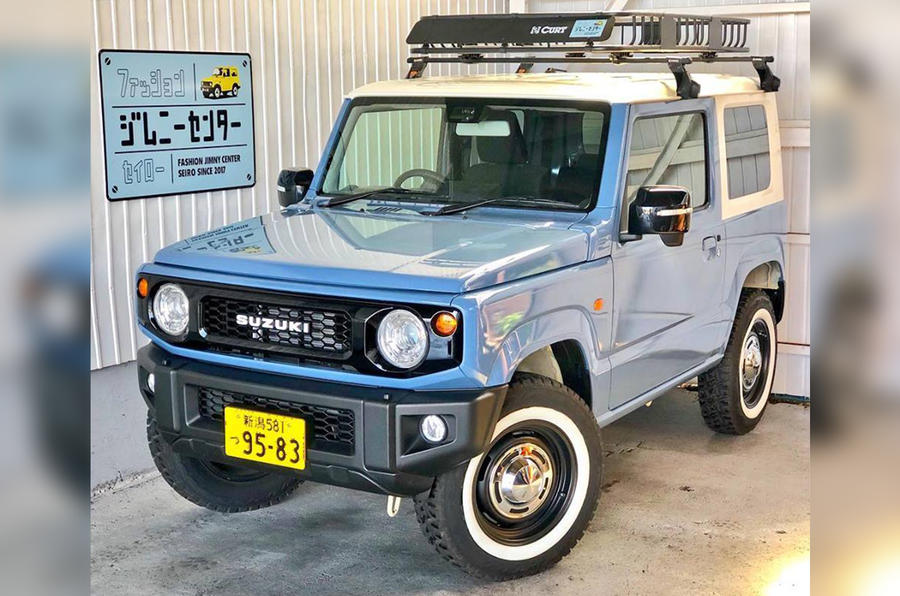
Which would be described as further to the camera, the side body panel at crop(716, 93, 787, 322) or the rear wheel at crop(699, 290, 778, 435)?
the rear wheel at crop(699, 290, 778, 435)

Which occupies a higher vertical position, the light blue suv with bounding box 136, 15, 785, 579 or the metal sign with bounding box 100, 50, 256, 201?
the metal sign with bounding box 100, 50, 256, 201

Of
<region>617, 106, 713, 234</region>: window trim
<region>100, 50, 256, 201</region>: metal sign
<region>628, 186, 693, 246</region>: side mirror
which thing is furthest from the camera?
<region>100, 50, 256, 201</region>: metal sign

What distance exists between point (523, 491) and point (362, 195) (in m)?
1.61

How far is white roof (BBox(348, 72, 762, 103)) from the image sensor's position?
15.1 feet

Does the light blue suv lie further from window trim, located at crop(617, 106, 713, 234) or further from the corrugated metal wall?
the corrugated metal wall

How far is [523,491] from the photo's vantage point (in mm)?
4016

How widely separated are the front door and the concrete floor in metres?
0.61

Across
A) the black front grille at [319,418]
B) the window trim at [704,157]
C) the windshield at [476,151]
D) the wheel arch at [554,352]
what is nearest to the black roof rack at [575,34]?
the window trim at [704,157]

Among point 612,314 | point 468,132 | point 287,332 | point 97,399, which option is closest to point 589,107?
point 468,132

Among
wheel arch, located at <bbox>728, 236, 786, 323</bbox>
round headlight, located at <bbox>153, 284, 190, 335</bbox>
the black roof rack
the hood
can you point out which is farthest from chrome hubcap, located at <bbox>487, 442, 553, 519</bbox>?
wheel arch, located at <bbox>728, 236, 786, 323</bbox>

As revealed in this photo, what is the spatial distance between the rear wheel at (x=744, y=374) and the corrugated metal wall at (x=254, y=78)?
2.61 meters

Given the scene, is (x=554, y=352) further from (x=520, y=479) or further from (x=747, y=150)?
(x=747, y=150)

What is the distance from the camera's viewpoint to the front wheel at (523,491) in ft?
12.4

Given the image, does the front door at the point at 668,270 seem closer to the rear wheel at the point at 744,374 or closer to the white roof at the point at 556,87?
the white roof at the point at 556,87
